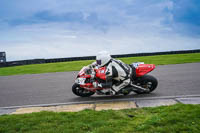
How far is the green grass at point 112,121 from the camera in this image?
3855 mm

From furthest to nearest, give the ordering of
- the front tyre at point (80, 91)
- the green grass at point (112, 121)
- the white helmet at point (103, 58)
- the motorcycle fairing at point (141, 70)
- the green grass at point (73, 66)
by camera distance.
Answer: the green grass at point (73, 66) → the front tyre at point (80, 91) → the motorcycle fairing at point (141, 70) → the white helmet at point (103, 58) → the green grass at point (112, 121)

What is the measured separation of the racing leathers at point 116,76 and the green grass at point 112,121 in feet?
5.21

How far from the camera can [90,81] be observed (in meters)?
6.89

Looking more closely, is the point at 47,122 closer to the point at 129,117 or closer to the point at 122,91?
the point at 129,117

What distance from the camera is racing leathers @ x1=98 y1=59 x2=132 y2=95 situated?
663 cm

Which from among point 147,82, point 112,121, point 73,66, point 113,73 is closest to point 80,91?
point 113,73

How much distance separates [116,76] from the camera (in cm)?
669

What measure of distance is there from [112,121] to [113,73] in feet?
8.22

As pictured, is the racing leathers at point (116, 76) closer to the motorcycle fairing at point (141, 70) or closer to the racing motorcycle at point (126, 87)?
the racing motorcycle at point (126, 87)

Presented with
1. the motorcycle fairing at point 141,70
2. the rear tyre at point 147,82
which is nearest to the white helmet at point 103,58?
the motorcycle fairing at point 141,70

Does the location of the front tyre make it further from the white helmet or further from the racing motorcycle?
the white helmet

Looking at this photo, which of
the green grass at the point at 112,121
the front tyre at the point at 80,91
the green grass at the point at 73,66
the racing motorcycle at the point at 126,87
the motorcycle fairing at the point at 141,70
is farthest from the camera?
the green grass at the point at 73,66

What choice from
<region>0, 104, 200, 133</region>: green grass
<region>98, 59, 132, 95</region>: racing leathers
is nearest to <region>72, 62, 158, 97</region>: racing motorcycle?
<region>98, 59, 132, 95</region>: racing leathers

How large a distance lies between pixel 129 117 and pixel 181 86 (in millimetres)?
4122
